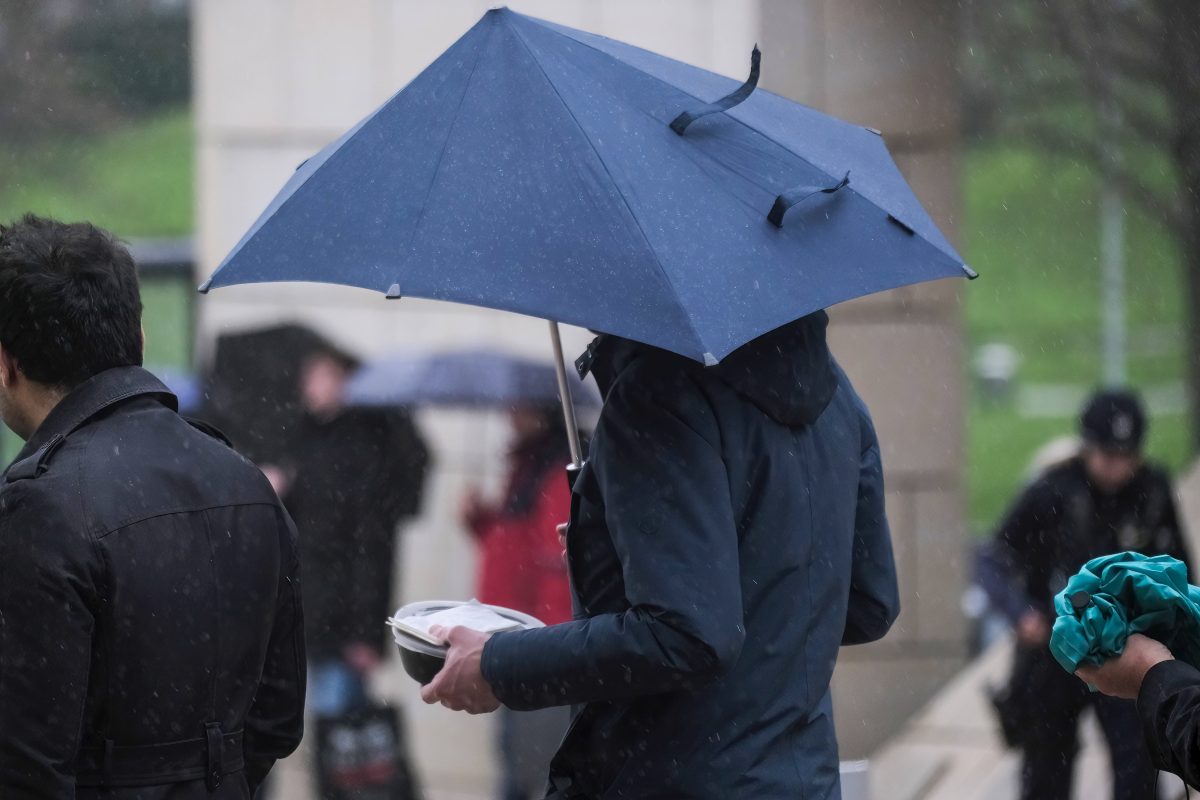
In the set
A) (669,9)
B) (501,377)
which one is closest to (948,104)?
(669,9)

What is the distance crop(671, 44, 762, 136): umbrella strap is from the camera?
9.03 feet

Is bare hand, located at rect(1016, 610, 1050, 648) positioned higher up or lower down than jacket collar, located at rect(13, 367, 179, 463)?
lower down

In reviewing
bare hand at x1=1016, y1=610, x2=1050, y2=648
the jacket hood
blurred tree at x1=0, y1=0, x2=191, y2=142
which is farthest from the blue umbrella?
blurred tree at x1=0, y1=0, x2=191, y2=142

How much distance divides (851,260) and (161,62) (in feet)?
88.0

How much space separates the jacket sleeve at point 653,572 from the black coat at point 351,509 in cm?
492

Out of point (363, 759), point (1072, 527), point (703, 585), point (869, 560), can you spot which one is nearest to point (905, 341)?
point (1072, 527)

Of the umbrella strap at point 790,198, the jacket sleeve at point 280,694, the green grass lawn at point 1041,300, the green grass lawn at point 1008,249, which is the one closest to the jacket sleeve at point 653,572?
the umbrella strap at point 790,198

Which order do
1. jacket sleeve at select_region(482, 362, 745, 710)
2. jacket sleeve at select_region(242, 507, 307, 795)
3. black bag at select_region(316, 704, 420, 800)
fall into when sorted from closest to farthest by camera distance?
1. jacket sleeve at select_region(482, 362, 745, 710)
2. jacket sleeve at select_region(242, 507, 307, 795)
3. black bag at select_region(316, 704, 420, 800)

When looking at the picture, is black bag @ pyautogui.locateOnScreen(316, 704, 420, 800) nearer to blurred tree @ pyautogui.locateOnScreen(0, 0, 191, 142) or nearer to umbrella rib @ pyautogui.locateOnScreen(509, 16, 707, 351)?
umbrella rib @ pyautogui.locateOnScreen(509, 16, 707, 351)

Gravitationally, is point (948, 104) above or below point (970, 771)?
above

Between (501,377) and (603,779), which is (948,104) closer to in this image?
(501,377)

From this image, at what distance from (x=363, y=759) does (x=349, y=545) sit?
1008 mm

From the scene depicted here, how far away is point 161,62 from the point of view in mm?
27844

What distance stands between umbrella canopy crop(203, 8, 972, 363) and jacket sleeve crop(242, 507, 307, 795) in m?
0.63
